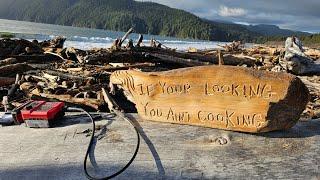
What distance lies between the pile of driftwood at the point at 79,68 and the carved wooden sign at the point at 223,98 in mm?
734

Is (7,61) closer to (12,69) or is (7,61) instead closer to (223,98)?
(12,69)

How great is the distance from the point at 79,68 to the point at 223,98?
172 inches

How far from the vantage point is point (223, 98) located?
11.6ft

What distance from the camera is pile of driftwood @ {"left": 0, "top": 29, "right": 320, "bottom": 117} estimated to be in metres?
5.15

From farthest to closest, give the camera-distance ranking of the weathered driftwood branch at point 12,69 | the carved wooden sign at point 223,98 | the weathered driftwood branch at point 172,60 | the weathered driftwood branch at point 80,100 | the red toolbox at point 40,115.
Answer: the weathered driftwood branch at point 172,60, the weathered driftwood branch at point 12,69, the weathered driftwood branch at point 80,100, the red toolbox at point 40,115, the carved wooden sign at point 223,98

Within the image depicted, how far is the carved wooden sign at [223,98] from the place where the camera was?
3.36m

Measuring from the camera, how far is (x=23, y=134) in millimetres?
3734

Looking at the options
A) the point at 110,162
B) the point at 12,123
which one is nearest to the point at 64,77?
the point at 12,123

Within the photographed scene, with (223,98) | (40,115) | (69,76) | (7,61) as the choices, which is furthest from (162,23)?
(223,98)

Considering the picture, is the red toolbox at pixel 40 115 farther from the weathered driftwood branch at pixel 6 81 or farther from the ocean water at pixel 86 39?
the ocean water at pixel 86 39

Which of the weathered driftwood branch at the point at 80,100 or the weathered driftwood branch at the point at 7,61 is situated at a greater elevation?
the weathered driftwood branch at the point at 7,61

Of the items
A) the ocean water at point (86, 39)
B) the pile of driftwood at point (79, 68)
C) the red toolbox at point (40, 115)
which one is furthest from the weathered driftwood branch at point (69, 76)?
the ocean water at point (86, 39)

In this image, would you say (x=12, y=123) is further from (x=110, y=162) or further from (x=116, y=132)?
(x=110, y=162)

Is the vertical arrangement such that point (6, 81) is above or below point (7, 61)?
below
